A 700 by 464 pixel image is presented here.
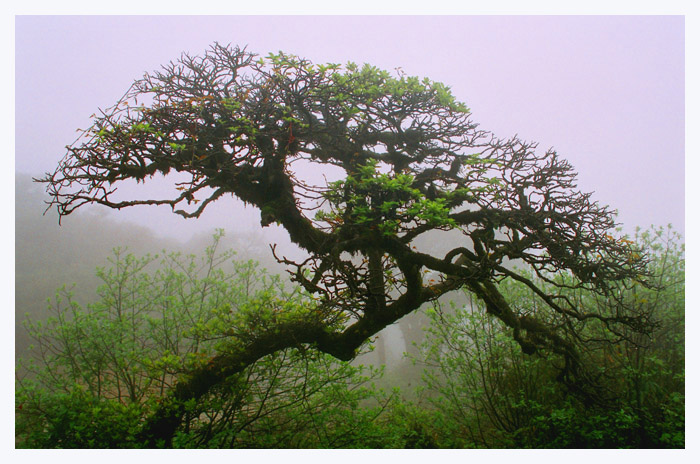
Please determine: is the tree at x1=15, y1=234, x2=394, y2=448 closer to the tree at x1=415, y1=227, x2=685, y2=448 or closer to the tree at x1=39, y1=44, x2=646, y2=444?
the tree at x1=39, y1=44, x2=646, y2=444

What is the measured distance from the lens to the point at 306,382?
196 inches

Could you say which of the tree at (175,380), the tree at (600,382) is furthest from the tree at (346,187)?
the tree at (600,382)

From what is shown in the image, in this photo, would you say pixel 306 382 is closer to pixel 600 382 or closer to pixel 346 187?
pixel 346 187

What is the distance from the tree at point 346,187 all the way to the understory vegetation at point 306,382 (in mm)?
378

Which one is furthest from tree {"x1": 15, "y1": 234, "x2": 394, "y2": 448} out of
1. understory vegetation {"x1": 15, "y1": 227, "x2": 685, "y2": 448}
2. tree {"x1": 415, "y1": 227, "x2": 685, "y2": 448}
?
tree {"x1": 415, "y1": 227, "x2": 685, "y2": 448}

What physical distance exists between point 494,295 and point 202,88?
4.79 m

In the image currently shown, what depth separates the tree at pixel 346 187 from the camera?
347 centimetres

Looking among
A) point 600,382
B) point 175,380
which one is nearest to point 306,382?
point 175,380

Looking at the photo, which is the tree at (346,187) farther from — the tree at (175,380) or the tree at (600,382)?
the tree at (600,382)

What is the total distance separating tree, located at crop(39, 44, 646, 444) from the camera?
347cm

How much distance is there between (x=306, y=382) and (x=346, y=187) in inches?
120

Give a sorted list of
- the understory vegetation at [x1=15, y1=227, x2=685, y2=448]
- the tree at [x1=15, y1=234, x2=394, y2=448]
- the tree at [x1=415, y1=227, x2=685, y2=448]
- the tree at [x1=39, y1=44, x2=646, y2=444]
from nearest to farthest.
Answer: the tree at [x1=39, y1=44, x2=646, y2=444], the tree at [x1=15, y1=234, x2=394, y2=448], the understory vegetation at [x1=15, y1=227, x2=685, y2=448], the tree at [x1=415, y1=227, x2=685, y2=448]

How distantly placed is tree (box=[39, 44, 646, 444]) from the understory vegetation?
1.24 ft

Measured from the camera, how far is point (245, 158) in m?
3.64
